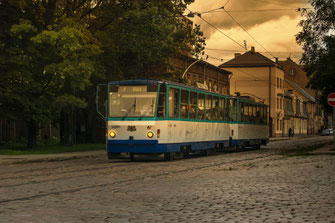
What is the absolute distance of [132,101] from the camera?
23.1 metres

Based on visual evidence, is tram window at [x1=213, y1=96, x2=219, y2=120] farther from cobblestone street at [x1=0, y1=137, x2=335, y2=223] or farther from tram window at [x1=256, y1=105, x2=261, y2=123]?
cobblestone street at [x1=0, y1=137, x2=335, y2=223]

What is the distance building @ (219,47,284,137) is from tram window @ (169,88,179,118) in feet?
226

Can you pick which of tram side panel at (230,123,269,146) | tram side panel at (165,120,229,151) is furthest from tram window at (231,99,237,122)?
tram side panel at (165,120,229,151)

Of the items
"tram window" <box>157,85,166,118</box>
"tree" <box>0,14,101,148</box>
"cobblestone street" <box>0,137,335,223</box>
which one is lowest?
"cobblestone street" <box>0,137,335,223</box>

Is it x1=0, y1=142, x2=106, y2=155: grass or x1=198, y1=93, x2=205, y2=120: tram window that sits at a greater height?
x1=198, y1=93, x2=205, y2=120: tram window

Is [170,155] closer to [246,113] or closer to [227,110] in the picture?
[227,110]

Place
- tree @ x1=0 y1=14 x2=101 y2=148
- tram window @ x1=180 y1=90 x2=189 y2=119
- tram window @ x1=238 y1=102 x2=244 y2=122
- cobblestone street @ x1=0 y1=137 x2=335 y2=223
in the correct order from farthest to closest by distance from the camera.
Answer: tram window @ x1=238 y1=102 x2=244 y2=122, tree @ x1=0 y1=14 x2=101 y2=148, tram window @ x1=180 y1=90 x2=189 y2=119, cobblestone street @ x1=0 y1=137 x2=335 y2=223

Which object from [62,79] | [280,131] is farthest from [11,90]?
[280,131]

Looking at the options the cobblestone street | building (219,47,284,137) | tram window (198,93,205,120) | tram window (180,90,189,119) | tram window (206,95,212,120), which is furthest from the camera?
building (219,47,284,137)

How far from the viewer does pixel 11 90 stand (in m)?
29.6

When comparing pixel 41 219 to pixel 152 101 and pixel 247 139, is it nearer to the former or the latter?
pixel 152 101

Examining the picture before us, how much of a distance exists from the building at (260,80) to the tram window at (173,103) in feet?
226

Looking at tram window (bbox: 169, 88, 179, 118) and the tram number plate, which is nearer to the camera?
the tram number plate

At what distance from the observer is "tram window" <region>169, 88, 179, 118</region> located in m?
23.4
